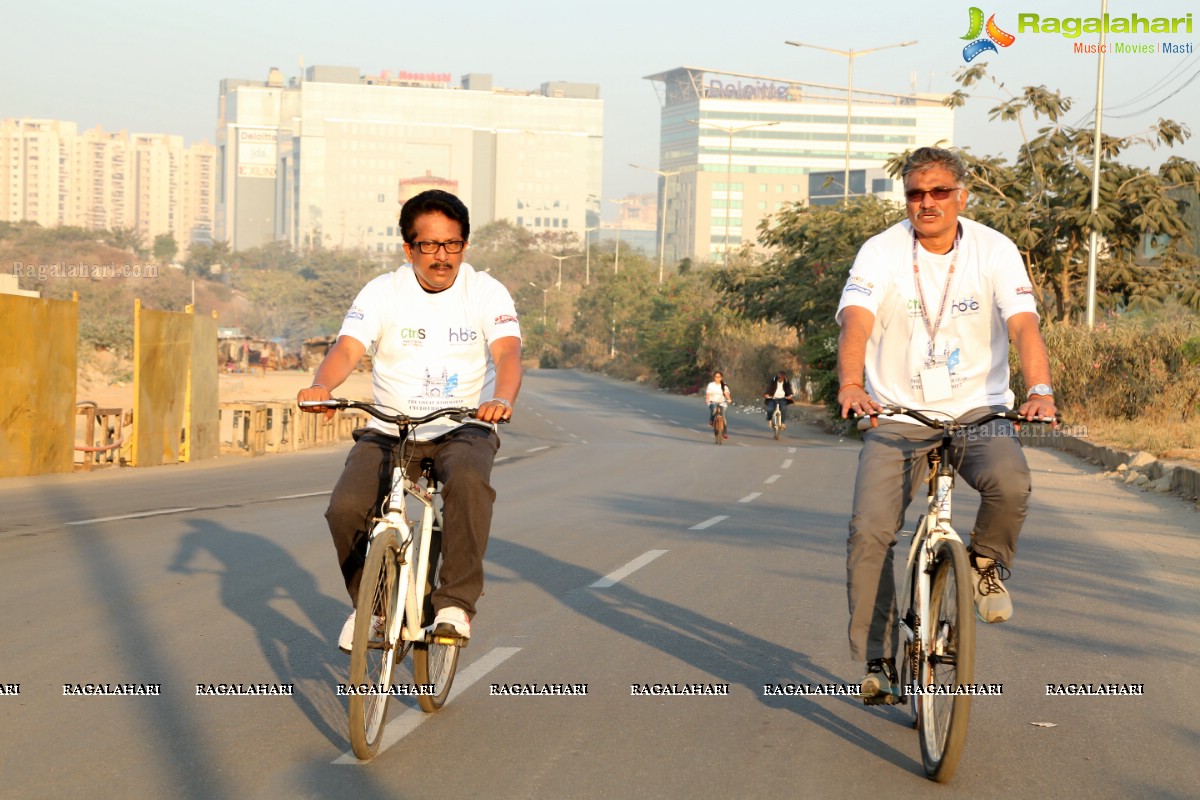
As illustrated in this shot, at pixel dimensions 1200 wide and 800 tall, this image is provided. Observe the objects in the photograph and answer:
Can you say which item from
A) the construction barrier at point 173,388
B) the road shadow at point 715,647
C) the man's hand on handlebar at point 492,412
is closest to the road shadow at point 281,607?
the man's hand on handlebar at point 492,412

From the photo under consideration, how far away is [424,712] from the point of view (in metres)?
5.87

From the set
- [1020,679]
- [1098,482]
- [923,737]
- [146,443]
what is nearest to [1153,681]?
[1020,679]

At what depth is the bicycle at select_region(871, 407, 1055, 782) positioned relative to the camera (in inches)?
191

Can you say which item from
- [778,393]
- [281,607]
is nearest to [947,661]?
[281,607]

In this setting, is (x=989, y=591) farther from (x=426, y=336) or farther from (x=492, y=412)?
(x=426, y=336)

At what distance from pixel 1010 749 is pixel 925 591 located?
827mm

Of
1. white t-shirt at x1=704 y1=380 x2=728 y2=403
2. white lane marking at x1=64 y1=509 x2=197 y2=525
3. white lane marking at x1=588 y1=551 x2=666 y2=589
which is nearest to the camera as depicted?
white lane marking at x1=588 y1=551 x2=666 y2=589

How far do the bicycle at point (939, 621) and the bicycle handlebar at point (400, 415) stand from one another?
152cm

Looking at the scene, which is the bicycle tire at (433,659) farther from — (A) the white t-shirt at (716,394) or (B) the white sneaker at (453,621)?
(A) the white t-shirt at (716,394)

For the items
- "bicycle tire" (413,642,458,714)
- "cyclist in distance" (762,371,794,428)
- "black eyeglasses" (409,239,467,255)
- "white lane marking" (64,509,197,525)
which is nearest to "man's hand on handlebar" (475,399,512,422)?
"black eyeglasses" (409,239,467,255)

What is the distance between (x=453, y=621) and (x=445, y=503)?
17.5 inches

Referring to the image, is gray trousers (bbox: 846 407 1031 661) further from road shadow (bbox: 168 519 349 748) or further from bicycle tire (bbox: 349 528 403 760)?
road shadow (bbox: 168 519 349 748)

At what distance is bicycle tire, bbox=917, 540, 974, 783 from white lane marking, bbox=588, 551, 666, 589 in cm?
442

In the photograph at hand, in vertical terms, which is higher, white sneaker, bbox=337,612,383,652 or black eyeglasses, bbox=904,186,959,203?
black eyeglasses, bbox=904,186,959,203
